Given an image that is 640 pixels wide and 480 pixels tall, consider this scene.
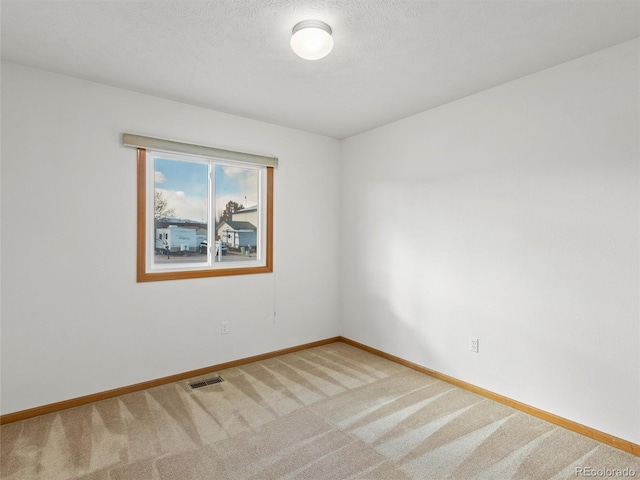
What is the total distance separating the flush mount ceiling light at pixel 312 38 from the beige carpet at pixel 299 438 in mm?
2418

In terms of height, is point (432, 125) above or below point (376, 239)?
above

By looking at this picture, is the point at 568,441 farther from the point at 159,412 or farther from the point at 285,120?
the point at 285,120

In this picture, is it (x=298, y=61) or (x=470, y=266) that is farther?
(x=470, y=266)

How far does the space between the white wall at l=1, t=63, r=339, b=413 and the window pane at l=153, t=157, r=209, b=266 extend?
0.24 metres

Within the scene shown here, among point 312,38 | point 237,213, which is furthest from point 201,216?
point 312,38

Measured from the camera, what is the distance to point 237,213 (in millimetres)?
3680

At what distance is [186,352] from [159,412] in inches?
27.1

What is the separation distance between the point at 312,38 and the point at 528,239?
2.08 metres

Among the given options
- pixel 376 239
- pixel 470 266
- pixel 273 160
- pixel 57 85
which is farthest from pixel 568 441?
pixel 57 85

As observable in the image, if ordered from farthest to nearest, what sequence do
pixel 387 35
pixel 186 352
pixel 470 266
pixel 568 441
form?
pixel 186 352 < pixel 470 266 < pixel 568 441 < pixel 387 35

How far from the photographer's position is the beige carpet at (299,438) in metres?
1.96

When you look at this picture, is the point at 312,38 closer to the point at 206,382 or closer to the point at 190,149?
the point at 190,149

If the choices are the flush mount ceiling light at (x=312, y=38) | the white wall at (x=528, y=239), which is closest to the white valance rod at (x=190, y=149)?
the white wall at (x=528, y=239)

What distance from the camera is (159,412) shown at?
258 centimetres
